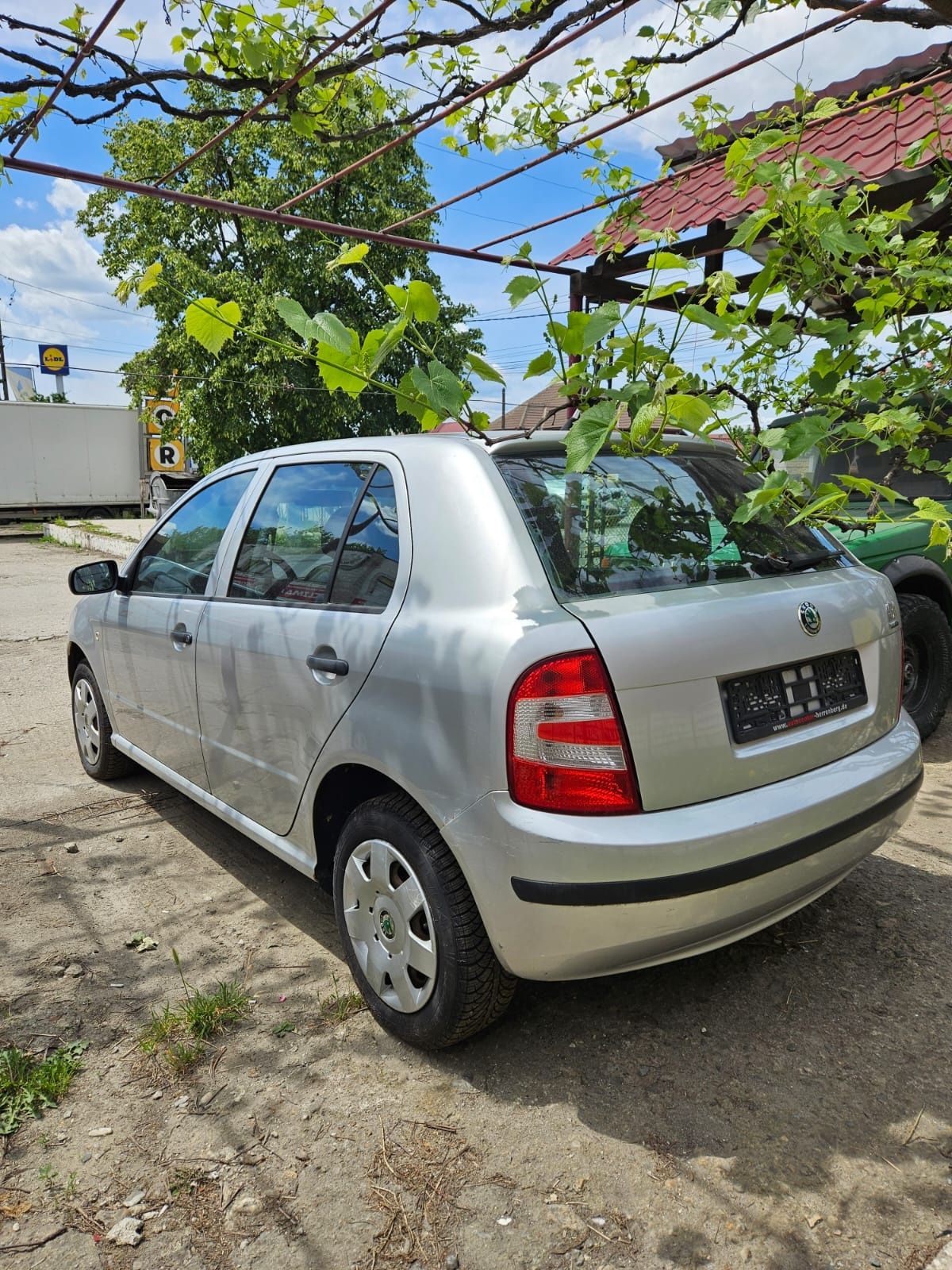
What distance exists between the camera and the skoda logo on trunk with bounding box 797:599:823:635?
2.39 m

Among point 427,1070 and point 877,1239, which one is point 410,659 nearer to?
point 427,1070

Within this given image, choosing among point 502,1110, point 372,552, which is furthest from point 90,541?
point 502,1110

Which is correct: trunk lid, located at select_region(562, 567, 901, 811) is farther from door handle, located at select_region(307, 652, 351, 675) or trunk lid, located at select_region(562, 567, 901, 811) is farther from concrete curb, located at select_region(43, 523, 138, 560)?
concrete curb, located at select_region(43, 523, 138, 560)

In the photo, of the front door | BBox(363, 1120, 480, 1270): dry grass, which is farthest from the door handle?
BBox(363, 1120, 480, 1270): dry grass

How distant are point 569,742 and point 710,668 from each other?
0.41m

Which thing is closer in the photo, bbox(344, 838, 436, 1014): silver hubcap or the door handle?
bbox(344, 838, 436, 1014): silver hubcap

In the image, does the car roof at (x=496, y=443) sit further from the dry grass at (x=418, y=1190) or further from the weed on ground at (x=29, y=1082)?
the weed on ground at (x=29, y=1082)

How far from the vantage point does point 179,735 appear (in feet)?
11.8

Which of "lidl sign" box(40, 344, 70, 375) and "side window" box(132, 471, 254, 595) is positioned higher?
"lidl sign" box(40, 344, 70, 375)

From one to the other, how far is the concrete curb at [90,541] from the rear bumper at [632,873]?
48.2ft

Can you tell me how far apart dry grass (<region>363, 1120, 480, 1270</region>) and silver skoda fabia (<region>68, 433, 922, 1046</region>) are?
0.27m

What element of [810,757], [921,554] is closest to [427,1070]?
[810,757]

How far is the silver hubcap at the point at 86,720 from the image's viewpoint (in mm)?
4660

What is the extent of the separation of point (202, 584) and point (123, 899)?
1.26 meters
